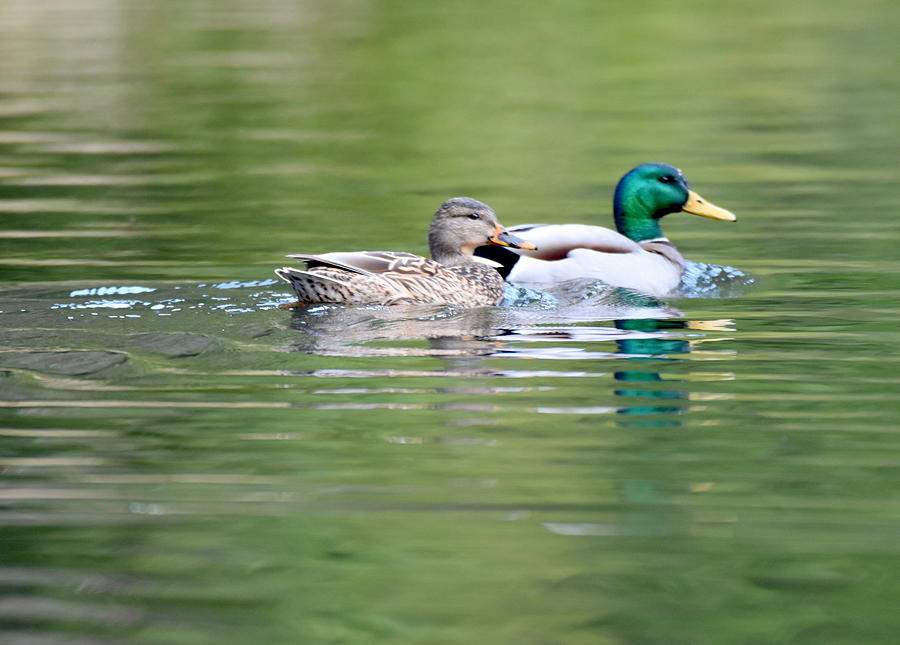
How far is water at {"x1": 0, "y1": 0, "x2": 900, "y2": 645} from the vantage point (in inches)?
195

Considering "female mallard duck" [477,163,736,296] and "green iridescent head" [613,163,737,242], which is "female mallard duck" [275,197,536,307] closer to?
"female mallard duck" [477,163,736,296]

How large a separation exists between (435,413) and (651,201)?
5.60m

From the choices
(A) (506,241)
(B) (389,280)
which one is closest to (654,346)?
(B) (389,280)

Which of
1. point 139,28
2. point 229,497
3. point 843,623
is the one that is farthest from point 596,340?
point 139,28

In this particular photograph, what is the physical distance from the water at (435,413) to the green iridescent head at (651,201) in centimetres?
40

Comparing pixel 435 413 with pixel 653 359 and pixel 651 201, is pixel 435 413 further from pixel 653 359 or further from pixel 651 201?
pixel 651 201

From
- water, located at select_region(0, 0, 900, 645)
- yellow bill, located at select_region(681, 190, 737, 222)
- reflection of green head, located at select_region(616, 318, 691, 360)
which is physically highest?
yellow bill, located at select_region(681, 190, 737, 222)

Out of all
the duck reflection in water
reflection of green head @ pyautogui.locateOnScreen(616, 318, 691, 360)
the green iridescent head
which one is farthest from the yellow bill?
reflection of green head @ pyautogui.locateOnScreen(616, 318, 691, 360)

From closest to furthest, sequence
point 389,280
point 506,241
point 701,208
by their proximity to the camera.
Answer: point 389,280 → point 506,241 → point 701,208

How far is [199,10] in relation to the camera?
4225cm

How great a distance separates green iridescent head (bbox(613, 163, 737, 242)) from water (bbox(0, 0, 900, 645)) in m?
0.40

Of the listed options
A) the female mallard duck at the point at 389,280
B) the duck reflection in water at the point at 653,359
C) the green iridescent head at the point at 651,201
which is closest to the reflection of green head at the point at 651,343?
the duck reflection in water at the point at 653,359

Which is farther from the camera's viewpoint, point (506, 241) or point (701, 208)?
point (701, 208)

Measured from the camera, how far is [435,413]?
23.0ft
